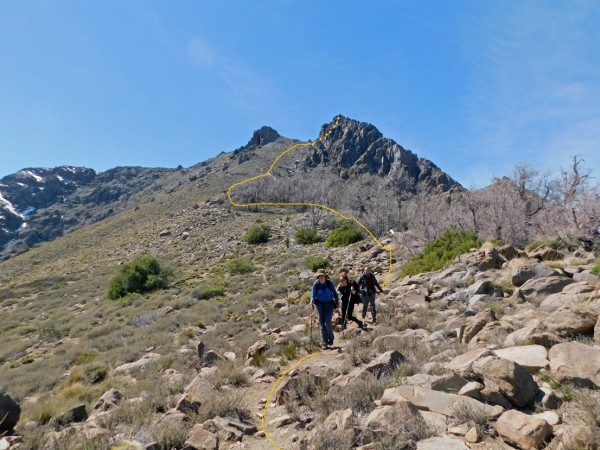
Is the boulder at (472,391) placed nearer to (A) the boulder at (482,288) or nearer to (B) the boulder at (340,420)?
(B) the boulder at (340,420)

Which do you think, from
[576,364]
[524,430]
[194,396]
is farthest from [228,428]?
[576,364]

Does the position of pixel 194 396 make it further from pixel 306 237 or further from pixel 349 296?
pixel 306 237

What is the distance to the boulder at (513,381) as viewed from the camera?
459 cm

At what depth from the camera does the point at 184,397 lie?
6320 mm

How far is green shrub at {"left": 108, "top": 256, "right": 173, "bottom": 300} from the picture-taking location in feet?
84.5

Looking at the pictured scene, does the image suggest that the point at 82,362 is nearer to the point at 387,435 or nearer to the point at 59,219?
the point at 387,435

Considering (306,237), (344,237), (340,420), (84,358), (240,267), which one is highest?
(306,237)

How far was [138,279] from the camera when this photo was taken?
26500 mm

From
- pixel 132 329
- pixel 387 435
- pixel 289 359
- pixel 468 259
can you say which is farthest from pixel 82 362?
pixel 468 259

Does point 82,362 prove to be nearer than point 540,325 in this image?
No

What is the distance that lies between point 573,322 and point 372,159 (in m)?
115

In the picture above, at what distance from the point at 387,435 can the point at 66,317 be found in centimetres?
2218

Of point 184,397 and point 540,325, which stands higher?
point 540,325

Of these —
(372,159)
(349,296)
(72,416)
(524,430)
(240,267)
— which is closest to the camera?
(524,430)
